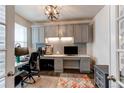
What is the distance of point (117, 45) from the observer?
1199mm

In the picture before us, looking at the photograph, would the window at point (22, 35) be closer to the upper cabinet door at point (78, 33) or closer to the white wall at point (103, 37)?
the upper cabinet door at point (78, 33)

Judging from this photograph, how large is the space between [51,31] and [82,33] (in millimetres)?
1570

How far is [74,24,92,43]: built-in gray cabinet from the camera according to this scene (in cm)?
Answer: 631

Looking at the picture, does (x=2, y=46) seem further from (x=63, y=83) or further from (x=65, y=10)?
(x=65, y=10)

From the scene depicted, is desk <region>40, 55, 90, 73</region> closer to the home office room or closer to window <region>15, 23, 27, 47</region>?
the home office room

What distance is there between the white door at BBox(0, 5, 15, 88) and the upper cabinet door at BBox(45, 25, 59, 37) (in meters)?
5.19

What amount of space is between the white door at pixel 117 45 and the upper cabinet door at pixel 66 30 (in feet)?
17.0

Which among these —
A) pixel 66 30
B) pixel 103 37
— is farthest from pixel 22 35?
pixel 103 37

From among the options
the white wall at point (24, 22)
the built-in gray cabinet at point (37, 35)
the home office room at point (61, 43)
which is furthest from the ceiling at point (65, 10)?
the built-in gray cabinet at point (37, 35)

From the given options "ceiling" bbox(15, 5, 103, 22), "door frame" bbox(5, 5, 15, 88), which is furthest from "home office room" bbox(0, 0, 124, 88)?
"door frame" bbox(5, 5, 15, 88)

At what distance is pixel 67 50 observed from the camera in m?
6.55

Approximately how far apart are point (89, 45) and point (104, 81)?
12.6ft
